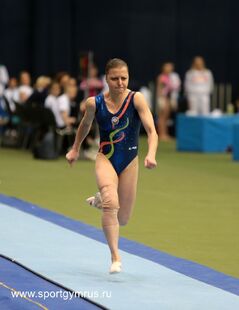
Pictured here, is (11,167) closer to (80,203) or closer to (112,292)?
(80,203)

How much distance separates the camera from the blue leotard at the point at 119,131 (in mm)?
8078

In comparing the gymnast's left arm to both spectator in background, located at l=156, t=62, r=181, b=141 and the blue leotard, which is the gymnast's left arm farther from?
spectator in background, located at l=156, t=62, r=181, b=141

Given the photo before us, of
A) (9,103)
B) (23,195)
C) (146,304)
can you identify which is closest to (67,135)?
(9,103)

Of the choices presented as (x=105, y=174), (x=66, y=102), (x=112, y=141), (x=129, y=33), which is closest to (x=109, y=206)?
(x=105, y=174)

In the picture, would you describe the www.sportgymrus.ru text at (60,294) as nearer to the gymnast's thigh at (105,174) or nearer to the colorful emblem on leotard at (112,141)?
the gymnast's thigh at (105,174)

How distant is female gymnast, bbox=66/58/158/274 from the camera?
795cm

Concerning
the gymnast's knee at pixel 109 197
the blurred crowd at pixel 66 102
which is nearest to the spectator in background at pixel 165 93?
the blurred crowd at pixel 66 102

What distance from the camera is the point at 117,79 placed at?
7.98 metres

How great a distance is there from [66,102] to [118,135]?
9.86 meters

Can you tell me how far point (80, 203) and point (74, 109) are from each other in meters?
7.19

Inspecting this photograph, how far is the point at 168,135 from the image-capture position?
24703mm

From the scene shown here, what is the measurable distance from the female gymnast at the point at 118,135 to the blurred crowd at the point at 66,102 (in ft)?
31.9

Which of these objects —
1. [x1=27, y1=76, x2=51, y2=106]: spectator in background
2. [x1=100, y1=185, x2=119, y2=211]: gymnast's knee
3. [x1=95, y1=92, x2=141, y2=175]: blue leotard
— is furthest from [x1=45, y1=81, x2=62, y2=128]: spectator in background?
[x1=100, y1=185, x2=119, y2=211]: gymnast's knee

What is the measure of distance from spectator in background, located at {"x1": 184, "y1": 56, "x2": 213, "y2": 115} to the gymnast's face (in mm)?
14333
